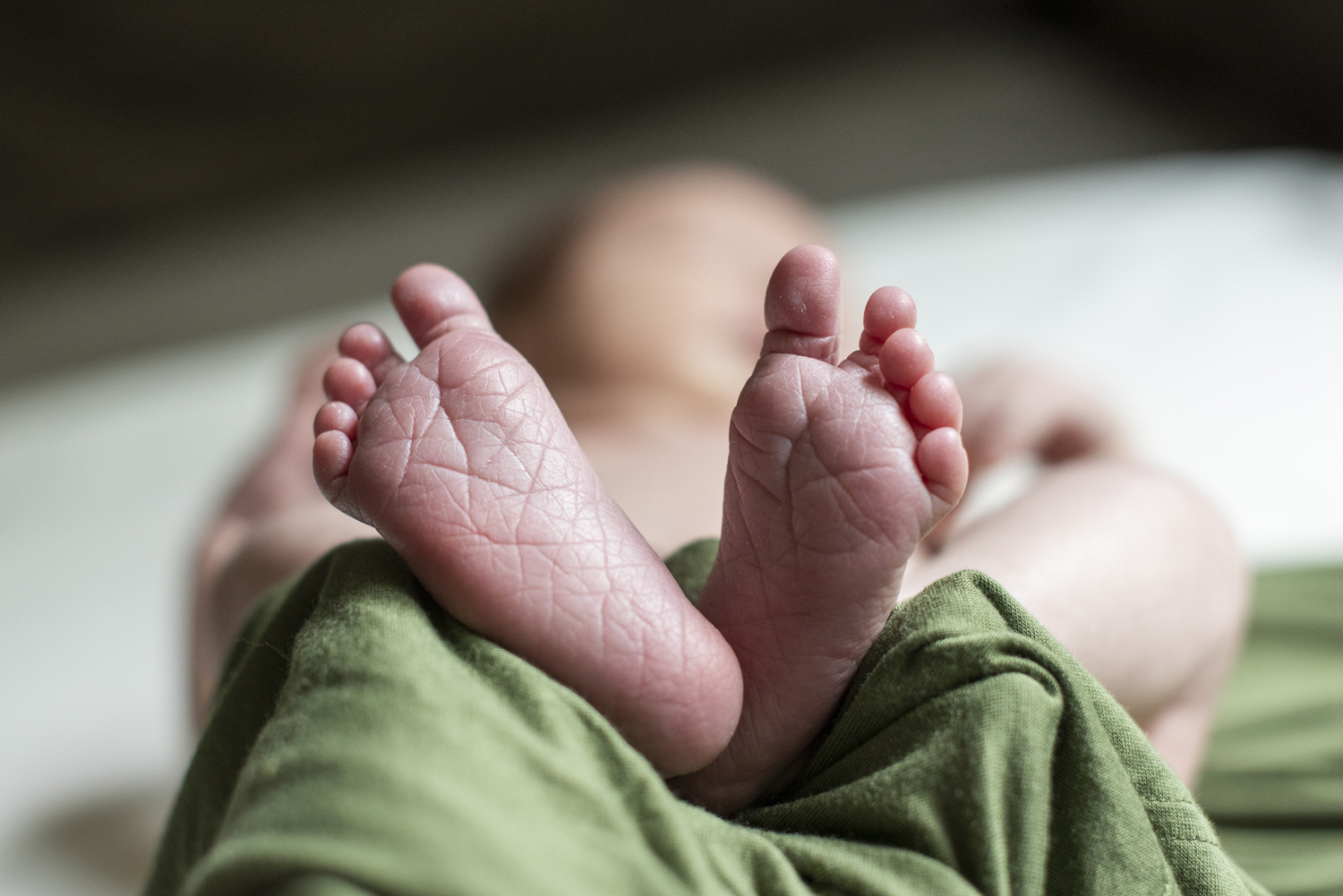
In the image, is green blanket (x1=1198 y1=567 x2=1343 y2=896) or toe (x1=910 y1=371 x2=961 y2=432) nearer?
toe (x1=910 y1=371 x2=961 y2=432)

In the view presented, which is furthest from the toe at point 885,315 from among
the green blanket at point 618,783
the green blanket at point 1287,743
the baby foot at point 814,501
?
the green blanket at point 1287,743

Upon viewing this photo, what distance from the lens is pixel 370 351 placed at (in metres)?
0.54

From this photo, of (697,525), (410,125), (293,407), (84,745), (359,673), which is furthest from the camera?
(410,125)

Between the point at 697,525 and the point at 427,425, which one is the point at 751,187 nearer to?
the point at 697,525

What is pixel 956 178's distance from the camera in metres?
1.83

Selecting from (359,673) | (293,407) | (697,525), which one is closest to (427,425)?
(359,673)

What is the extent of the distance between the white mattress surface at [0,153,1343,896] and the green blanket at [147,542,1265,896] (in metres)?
0.45

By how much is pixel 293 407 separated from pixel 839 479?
0.70 m

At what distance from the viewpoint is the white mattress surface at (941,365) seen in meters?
0.87

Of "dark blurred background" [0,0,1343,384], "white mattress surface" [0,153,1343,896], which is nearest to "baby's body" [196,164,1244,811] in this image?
"white mattress surface" [0,153,1343,896]

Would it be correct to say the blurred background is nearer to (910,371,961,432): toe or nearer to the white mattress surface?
the white mattress surface

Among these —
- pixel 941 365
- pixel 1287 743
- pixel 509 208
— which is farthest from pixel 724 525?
pixel 509 208

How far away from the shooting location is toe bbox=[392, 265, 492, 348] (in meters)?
0.53

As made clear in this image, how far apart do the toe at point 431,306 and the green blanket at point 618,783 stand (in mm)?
113
